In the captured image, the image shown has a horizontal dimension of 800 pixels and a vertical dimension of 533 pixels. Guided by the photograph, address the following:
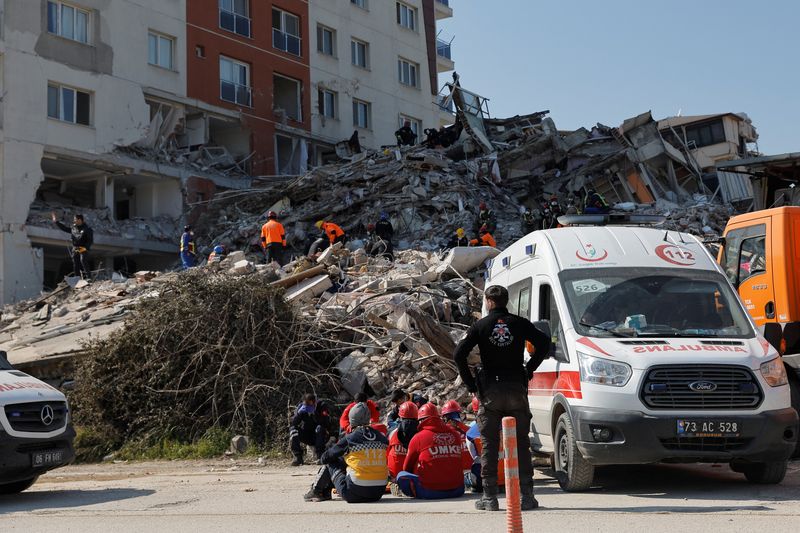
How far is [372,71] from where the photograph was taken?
45594 millimetres

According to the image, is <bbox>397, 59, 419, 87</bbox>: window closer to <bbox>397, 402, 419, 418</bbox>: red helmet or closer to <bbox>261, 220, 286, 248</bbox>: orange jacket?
<bbox>261, 220, 286, 248</bbox>: orange jacket

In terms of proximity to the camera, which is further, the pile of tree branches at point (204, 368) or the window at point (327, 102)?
the window at point (327, 102)

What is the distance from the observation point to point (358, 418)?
369 inches

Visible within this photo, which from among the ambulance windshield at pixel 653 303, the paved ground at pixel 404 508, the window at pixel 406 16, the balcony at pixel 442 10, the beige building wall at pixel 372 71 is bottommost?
the paved ground at pixel 404 508

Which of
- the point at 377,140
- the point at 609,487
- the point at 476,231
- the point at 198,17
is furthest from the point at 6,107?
the point at 609,487

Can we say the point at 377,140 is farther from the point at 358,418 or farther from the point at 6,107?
the point at 358,418

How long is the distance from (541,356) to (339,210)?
24326 millimetres

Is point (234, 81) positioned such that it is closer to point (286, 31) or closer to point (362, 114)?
point (286, 31)

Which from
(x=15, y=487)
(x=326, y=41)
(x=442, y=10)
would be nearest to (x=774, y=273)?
(x=15, y=487)

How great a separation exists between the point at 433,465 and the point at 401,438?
0.85 meters

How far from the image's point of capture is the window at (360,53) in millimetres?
44938

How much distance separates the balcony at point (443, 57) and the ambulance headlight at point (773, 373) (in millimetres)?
46136

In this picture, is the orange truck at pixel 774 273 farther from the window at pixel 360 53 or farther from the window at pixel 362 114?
the window at pixel 360 53

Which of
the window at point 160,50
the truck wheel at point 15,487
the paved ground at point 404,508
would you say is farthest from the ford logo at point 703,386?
the window at point 160,50
